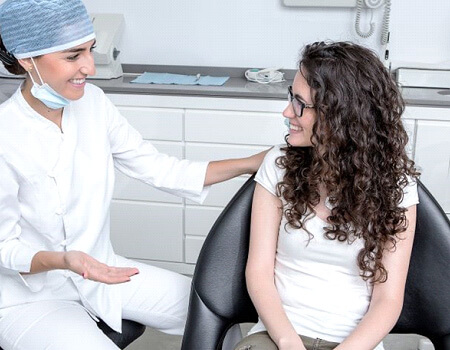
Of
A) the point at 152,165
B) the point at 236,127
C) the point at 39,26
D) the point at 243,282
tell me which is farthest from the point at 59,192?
the point at 236,127

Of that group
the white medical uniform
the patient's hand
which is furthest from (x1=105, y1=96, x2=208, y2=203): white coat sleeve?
the patient's hand

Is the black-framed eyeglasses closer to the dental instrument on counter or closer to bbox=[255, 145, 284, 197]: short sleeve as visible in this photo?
bbox=[255, 145, 284, 197]: short sleeve

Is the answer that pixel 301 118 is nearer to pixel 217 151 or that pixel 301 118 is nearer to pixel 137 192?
pixel 217 151

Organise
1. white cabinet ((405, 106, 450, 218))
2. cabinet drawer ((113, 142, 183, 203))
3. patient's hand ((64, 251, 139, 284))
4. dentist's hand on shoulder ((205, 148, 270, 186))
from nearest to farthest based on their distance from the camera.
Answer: patient's hand ((64, 251, 139, 284)) < dentist's hand on shoulder ((205, 148, 270, 186)) < white cabinet ((405, 106, 450, 218)) < cabinet drawer ((113, 142, 183, 203))

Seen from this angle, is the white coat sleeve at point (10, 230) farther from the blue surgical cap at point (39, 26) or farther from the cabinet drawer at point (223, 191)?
the cabinet drawer at point (223, 191)

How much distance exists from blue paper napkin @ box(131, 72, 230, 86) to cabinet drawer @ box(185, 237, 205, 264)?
0.68 meters

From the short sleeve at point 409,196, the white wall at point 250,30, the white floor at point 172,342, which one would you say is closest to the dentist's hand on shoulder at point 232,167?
the short sleeve at point 409,196

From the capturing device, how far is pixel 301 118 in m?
1.62

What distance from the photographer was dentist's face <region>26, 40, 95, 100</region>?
171 cm

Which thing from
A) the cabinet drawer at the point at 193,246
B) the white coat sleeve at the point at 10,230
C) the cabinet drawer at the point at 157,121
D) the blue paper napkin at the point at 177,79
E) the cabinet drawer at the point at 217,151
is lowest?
the cabinet drawer at the point at 193,246

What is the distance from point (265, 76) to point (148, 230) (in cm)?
85

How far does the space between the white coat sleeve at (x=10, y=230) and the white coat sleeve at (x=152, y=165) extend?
1.03ft

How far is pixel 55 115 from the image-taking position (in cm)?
179

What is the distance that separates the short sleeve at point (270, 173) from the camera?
1702 mm
